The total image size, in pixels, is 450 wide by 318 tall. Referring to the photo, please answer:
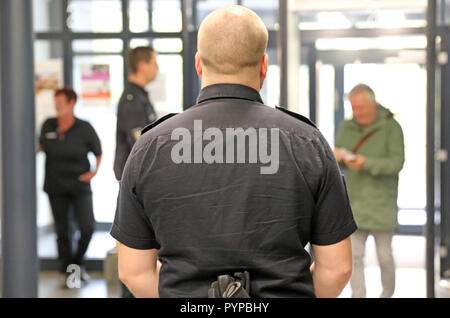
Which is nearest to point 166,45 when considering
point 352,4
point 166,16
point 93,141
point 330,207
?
point 166,16

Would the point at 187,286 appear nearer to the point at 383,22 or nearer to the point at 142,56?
the point at 142,56

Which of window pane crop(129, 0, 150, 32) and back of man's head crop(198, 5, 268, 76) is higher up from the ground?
window pane crop(129, 0, 150, 32)

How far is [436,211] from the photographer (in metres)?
5.23

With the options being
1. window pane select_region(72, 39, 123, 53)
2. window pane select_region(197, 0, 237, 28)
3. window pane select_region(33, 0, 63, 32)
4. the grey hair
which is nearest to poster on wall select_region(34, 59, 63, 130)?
window pane select_region(72, 39, 123, 53)

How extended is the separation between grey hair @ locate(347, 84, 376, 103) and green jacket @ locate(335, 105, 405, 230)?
23 cm

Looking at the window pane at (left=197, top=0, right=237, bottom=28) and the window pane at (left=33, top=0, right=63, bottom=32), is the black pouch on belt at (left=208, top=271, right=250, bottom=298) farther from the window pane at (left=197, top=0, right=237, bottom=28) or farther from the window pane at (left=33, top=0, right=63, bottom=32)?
the window pane at (left=33, top=0, right=63, bottom=32)

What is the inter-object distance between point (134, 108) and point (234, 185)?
307 cm

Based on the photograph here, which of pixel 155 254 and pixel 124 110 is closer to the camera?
pixel 155 254

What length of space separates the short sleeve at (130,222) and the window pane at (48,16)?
4579 mm

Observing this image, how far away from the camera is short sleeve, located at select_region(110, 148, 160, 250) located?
168 centimetres

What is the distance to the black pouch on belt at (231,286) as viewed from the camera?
5.23 feet

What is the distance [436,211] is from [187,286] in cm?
392

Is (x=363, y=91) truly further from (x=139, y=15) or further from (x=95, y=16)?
(x=95, y=16)
